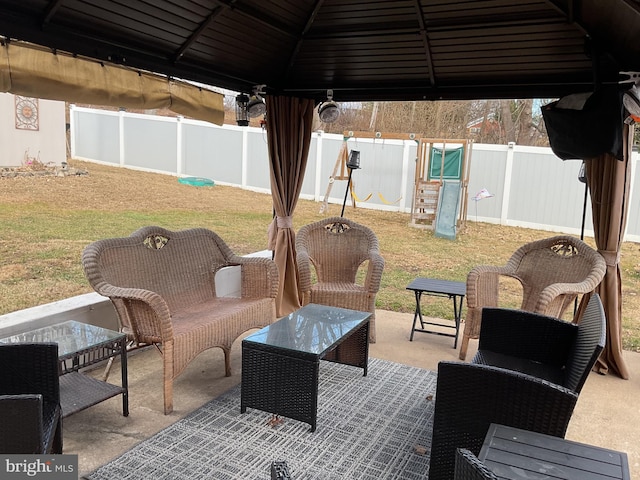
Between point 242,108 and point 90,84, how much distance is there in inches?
56.7

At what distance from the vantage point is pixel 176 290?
349cm

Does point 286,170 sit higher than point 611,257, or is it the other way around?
point 286,170

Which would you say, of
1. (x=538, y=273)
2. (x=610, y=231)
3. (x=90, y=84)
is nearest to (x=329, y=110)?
(x=90, y=84)

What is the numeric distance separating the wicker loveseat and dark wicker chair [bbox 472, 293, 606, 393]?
5.05 feet

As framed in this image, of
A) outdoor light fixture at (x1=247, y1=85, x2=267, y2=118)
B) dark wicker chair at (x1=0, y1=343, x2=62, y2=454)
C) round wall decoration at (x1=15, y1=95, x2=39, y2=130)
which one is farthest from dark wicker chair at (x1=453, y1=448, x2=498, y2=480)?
round wall decoration at (x1=15, y1=95, x2=39, y2=130)

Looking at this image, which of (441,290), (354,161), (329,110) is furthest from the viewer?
(354,161)

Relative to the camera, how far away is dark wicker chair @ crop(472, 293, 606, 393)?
8.18 feet

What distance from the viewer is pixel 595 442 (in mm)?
2717

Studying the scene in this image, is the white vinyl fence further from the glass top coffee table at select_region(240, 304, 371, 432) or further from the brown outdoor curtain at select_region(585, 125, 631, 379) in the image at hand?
the glass top coffee table at select_region(240, 304, 371, 432)

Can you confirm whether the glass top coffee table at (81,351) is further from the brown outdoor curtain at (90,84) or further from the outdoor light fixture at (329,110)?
the outdoor light fixture at (329,110)

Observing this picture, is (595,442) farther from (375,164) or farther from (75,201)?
(75,201)

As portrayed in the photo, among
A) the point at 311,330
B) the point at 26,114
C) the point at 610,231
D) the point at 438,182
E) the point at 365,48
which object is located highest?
the point at 365,48

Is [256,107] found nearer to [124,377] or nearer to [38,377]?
[124,377]

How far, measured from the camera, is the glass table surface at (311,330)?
268 centimetres
